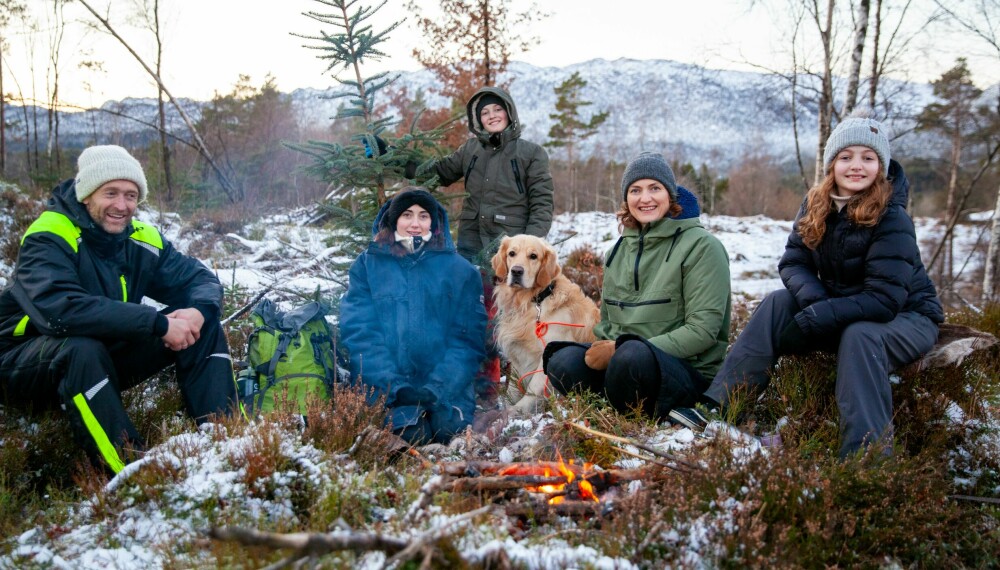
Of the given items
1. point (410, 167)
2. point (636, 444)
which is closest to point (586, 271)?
point (410, 167)

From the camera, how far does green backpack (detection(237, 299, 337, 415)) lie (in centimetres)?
368

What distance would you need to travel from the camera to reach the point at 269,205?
49.1 feet

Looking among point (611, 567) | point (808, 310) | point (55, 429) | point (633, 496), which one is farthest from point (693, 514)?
point (55, 429)

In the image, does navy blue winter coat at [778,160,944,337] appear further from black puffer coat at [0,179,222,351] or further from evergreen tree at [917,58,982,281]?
evergreen tree at [917,58,982,281]

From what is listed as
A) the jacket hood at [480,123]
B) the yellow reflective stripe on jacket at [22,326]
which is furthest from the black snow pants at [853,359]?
the yellow reflective stripe on jacket at [22,326]

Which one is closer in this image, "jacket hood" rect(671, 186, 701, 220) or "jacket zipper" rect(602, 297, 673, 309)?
Result: "jacket zipper" rect(602, 297, 673, 309)

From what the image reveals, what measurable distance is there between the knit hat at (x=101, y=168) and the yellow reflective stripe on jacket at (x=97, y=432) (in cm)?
119

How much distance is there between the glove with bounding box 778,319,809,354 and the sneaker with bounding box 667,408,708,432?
644 mm

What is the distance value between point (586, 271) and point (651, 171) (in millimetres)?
5298

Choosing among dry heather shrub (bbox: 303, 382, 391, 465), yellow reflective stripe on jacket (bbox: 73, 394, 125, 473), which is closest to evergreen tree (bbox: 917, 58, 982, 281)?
dry heather shrub (bbox: 303, 382, 391, 465)

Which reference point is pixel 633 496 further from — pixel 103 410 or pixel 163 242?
pixel 163 242

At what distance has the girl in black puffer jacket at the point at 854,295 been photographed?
2824 millimetres

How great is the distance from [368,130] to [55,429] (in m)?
2.97

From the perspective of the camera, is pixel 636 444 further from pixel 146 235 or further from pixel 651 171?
pixel 146 235
